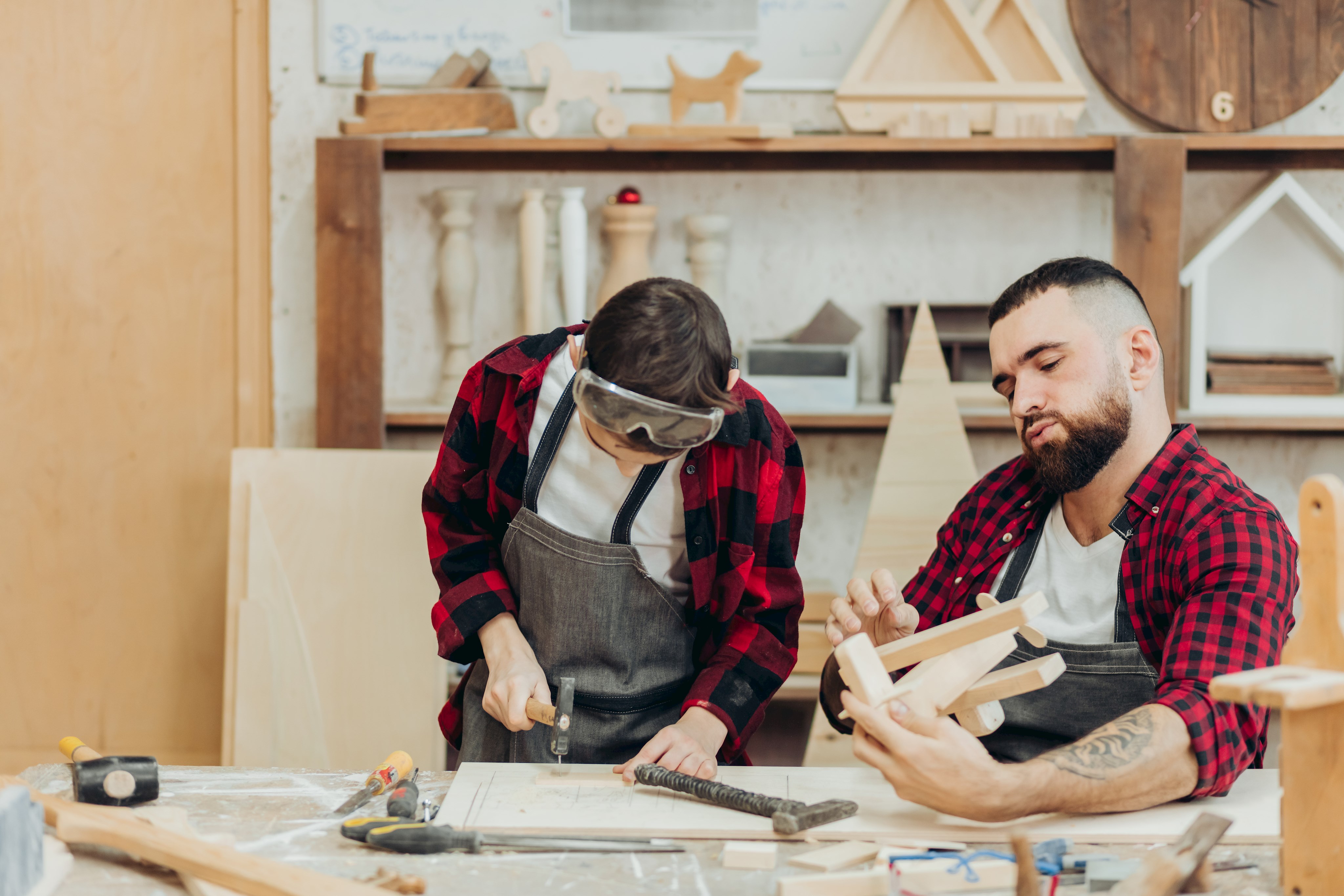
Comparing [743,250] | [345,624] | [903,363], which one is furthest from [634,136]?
[345,624]

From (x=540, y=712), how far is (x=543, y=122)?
169 cm

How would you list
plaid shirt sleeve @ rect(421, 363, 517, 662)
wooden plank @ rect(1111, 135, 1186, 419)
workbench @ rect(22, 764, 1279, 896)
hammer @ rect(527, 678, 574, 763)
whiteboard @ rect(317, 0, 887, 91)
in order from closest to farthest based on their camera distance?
workbench @ rect(22, 764, 1279, 896) → hammer @ rect(527, 678, 574, 763) → plaid shirt sleeve @ rect(421, 363, 517, 662) → wooden plank @ rect(1111, 135, 1186, 419) → whiteboard @ rect(317, 0, 887, 91)

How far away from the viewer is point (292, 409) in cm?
311

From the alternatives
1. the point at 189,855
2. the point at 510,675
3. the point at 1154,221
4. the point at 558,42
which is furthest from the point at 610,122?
the point at 189,855

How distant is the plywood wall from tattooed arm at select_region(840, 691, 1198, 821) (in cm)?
227

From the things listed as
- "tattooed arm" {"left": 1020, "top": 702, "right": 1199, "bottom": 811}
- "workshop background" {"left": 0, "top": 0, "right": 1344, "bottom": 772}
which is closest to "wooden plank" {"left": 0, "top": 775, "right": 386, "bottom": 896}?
"tattooed arm" {"left": 1020, "top": 702, "right": 1199, "bottom": 811}

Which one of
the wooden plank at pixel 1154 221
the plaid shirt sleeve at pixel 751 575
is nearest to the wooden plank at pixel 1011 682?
the plaid shirt sleeve at pixel 751 575

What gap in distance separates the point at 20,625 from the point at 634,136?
218 cm

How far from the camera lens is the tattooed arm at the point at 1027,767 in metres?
1.34

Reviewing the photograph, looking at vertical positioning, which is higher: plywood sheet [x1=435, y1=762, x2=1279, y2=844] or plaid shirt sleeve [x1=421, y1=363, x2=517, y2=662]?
plaid shirt sleeve [x1=421, y1=363, x2=517, y2=662]

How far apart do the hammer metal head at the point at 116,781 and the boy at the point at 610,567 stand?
49 centimetres

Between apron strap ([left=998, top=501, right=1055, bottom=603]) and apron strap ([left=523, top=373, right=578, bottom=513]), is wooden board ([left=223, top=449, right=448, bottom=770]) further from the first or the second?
apron strap ([left=998, top=501, right=1055, bottom=603])

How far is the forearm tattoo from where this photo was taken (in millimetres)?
1403

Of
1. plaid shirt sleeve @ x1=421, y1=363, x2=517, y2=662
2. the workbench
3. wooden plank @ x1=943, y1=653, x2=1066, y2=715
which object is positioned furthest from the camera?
plaid shirt sleeve @ x1=421, y1=363, x2=517, y2=662
